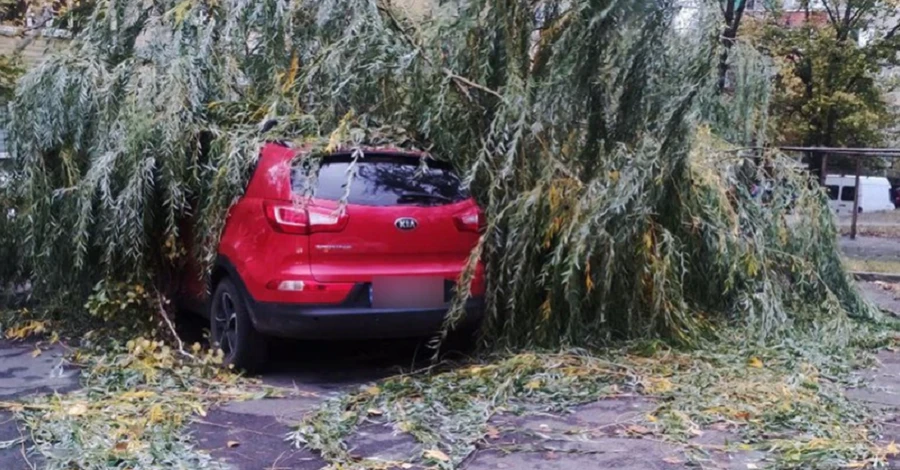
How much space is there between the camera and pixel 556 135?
6281 mm

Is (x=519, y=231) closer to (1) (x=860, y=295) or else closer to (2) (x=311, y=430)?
(2) (x=311, y=430)

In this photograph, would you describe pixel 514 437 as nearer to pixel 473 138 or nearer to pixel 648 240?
pixel 648 240

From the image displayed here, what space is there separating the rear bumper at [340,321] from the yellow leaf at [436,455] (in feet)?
4.76

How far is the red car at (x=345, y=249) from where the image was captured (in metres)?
5.44

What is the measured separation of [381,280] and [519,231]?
1071mm

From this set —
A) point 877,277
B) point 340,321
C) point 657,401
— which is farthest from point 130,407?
point 877,277

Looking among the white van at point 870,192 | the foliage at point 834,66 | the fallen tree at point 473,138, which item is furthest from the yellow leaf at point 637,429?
the foliage at point 834,66

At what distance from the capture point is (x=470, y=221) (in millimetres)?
5926

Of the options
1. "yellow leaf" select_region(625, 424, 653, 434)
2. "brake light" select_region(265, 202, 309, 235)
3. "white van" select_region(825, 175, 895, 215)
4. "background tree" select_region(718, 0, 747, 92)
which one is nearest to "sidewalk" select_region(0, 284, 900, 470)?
"yellow leaf" select_region(625, 424, 653, 434)

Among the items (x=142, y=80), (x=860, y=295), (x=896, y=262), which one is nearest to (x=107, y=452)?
(x=142, y=80)

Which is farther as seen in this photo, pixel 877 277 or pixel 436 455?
pixel 877 277

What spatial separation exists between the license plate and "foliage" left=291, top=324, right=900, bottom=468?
1.55ft

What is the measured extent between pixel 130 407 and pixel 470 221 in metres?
2.40

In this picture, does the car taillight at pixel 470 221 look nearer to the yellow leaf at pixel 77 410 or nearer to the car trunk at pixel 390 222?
the car trunk at pixel 390 222
